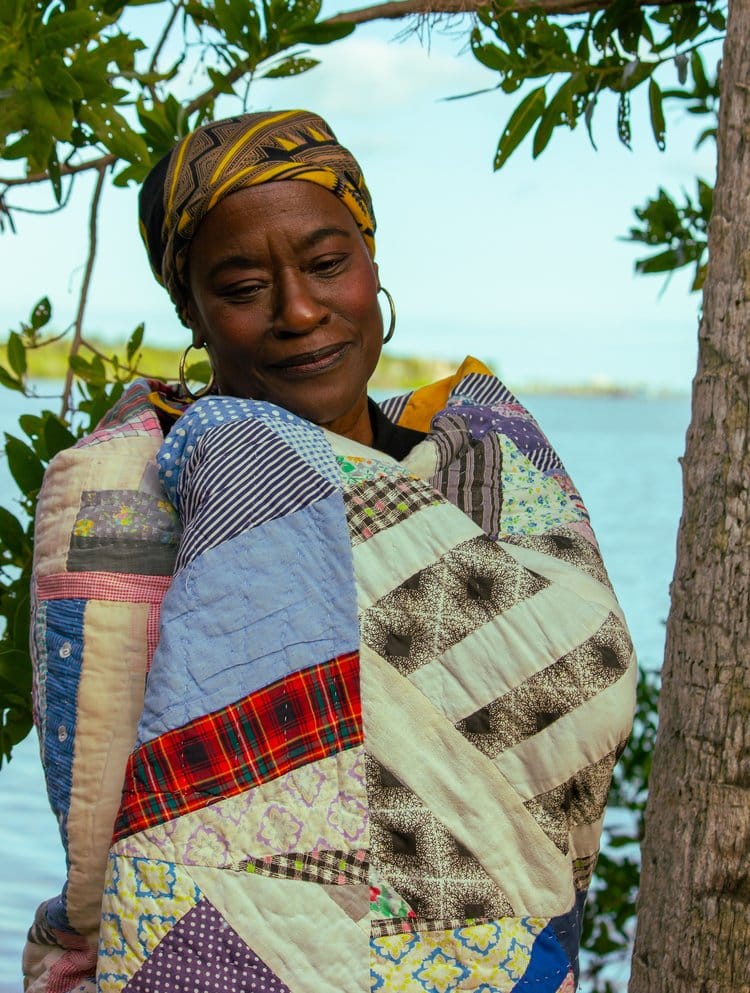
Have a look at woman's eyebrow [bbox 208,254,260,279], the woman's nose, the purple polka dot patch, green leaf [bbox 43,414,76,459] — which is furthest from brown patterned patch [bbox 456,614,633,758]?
green leaf [bbox 43,414,76,459]

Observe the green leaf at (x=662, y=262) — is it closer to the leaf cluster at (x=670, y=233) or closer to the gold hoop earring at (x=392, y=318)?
the leaf cluster at (x=670, y=233)

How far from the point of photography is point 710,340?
174cm

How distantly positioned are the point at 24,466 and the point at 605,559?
849cm

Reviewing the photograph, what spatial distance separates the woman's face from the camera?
1.72 meters

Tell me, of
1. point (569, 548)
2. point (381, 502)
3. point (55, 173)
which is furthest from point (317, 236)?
point (55, 173)

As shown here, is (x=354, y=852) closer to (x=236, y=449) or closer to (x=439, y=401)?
(x=236, y=449)

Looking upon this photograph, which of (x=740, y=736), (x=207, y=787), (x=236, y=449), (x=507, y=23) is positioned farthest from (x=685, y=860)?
(x=507, y=23)

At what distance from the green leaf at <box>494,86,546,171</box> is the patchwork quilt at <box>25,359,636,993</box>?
95 cm

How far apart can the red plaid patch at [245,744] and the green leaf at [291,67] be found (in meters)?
1.37

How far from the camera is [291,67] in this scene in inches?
95.6

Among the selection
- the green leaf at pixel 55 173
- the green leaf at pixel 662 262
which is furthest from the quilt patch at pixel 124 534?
the green leaf at pixel 662 262

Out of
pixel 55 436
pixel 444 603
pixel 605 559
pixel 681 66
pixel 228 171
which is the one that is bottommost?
pixel 605 559

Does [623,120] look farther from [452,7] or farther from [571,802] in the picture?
[571,802]

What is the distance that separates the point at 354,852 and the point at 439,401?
875 mm
